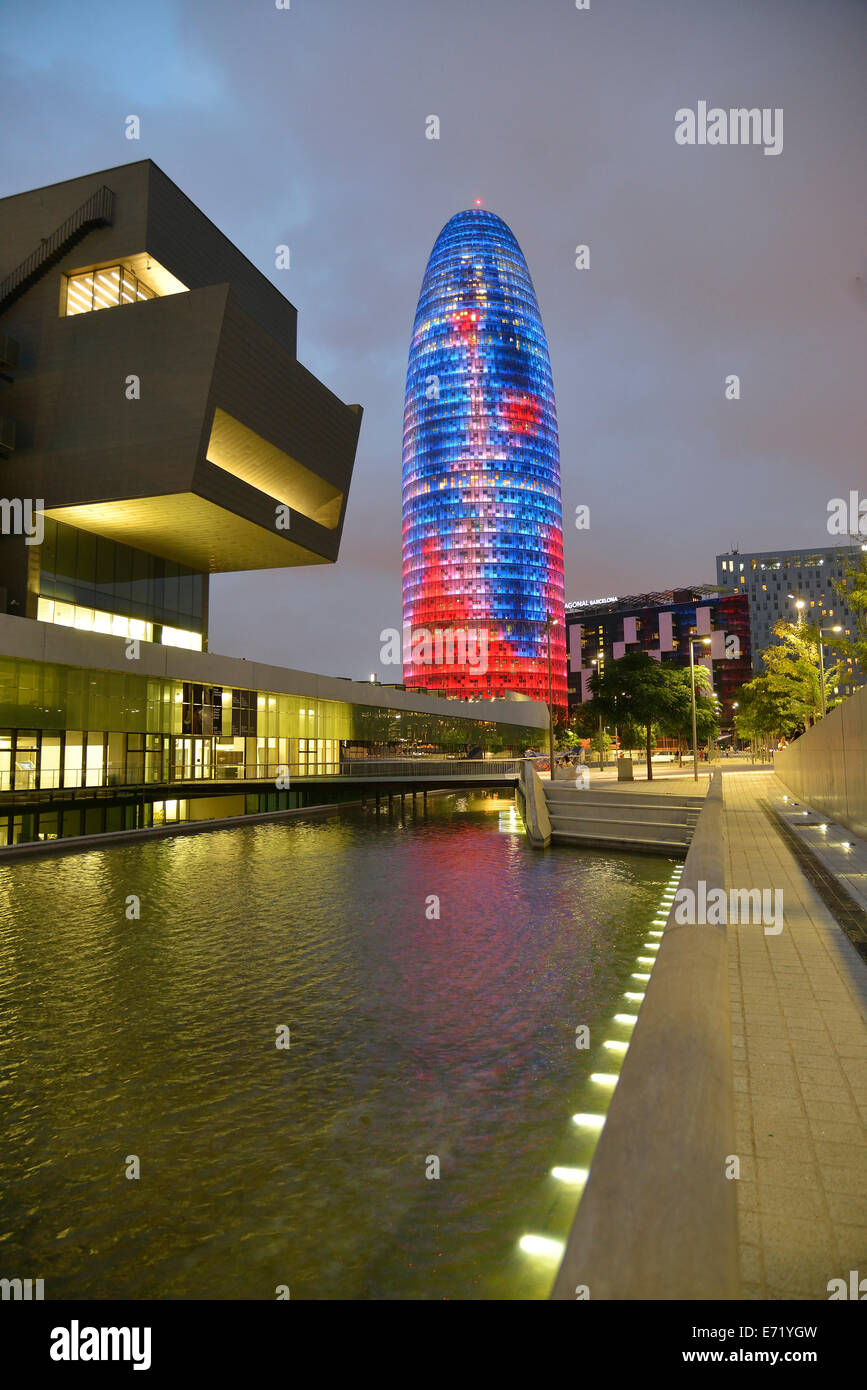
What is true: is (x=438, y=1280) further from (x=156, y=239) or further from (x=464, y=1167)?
(x=156, y=239)

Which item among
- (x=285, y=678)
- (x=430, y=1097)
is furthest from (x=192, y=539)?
(x=430, y=1097)

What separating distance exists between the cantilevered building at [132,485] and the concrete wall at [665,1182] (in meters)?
26.4

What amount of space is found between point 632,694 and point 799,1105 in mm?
40865

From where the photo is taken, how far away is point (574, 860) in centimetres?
2234

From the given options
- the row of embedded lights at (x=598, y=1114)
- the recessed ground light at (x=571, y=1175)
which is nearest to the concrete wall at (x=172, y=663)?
the row of embedded lights at (x=598, y=1114)

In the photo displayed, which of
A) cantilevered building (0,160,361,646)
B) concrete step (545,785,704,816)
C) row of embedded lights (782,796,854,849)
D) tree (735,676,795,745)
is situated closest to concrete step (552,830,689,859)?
concrete step (545,785,704,816)

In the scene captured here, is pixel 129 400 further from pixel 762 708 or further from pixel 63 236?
pixel 762 708

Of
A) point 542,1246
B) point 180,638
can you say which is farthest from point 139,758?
point 542,1246

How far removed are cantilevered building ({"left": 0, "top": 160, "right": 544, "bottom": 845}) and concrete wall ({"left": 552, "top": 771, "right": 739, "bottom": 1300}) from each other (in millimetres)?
26363

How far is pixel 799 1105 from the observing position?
193 inches

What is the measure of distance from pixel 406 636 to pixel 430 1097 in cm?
17603

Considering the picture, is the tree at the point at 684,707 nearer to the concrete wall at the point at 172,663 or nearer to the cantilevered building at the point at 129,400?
the concrete wall at the point at 172,663

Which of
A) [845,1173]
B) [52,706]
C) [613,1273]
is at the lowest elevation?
[845,1173]

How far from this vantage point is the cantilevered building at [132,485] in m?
31.1
